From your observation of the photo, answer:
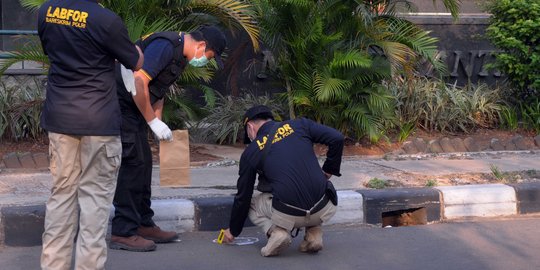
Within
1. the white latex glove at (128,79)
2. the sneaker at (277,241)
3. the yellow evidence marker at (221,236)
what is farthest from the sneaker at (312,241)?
the white latex glove at (128,79)

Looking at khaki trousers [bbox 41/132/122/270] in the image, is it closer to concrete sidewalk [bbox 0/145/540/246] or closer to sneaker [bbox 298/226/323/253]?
concrete sidewalk [bbox 0/145/540/246]

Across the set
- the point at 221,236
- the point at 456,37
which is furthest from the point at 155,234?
the point at 456,37

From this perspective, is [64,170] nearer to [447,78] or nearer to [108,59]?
[108,59]

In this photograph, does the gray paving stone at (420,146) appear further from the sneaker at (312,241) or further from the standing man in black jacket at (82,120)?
the standing man in black jacket at (82,120)

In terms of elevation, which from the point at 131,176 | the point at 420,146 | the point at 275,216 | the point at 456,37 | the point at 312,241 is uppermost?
the point at 456,37

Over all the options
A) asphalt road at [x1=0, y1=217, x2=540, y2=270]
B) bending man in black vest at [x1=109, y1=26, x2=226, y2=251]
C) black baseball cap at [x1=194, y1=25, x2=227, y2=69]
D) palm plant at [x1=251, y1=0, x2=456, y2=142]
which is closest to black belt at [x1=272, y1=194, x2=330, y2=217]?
asphalt road at [x1=0, y1=217, x2=540, y2=270]

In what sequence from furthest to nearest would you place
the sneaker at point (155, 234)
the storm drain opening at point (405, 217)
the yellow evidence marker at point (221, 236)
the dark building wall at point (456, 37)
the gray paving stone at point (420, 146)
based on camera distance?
1. the dark building wall at point (456, 37)
2. the gray paving stone at point (420, 146)
3. the storm drain opening at point (405, 217)
4. the sneaker at point (155, 234)
5. the yellow evidence marker at point (221, 236)

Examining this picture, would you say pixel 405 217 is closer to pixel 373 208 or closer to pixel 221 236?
pixel 373 208

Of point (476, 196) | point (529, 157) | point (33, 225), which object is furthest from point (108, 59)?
point (529, 157)

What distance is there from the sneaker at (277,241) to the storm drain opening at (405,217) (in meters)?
1.63

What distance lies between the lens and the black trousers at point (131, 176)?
5824 mm

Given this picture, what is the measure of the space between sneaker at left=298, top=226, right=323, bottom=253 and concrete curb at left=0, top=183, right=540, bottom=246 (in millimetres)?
964

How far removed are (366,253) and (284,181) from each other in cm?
86

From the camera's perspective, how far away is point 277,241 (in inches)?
230
